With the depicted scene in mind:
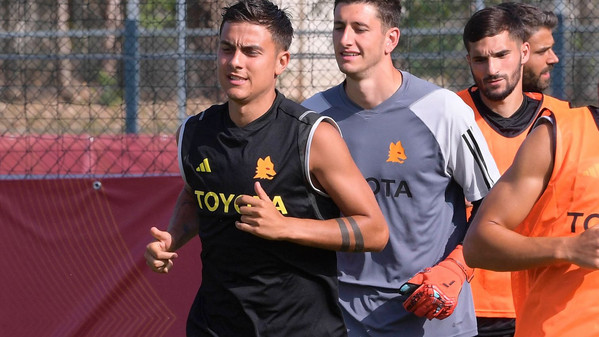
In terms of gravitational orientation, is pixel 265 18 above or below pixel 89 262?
above

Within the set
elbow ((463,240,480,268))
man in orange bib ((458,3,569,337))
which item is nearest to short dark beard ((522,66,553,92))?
man in orange bib ((458,3,569,337))

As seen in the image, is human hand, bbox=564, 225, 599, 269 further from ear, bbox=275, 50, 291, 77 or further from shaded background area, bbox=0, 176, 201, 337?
shaded background area, bbox=0, 176, 201, 337

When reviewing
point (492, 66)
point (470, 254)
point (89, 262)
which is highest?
point (492, 66)

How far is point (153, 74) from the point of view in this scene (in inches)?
303

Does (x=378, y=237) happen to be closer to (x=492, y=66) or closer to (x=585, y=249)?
(x=585, y=249)

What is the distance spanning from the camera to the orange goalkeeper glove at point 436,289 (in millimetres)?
3709

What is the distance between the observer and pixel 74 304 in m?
5.91

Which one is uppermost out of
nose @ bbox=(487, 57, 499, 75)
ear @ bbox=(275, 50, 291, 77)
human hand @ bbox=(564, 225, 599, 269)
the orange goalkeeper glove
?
ear @ bbox=(275, 50, 291, 77)

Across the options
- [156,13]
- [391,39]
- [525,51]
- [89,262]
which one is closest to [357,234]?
[391,39]

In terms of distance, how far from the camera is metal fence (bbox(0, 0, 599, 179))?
6.24m

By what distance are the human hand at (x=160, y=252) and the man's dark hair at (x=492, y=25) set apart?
1.88m

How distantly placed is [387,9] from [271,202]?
1.42m

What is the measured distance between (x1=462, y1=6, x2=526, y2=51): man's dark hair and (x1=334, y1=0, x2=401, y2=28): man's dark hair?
1.44ft

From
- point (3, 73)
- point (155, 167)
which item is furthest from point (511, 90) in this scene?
point (3, 73)
